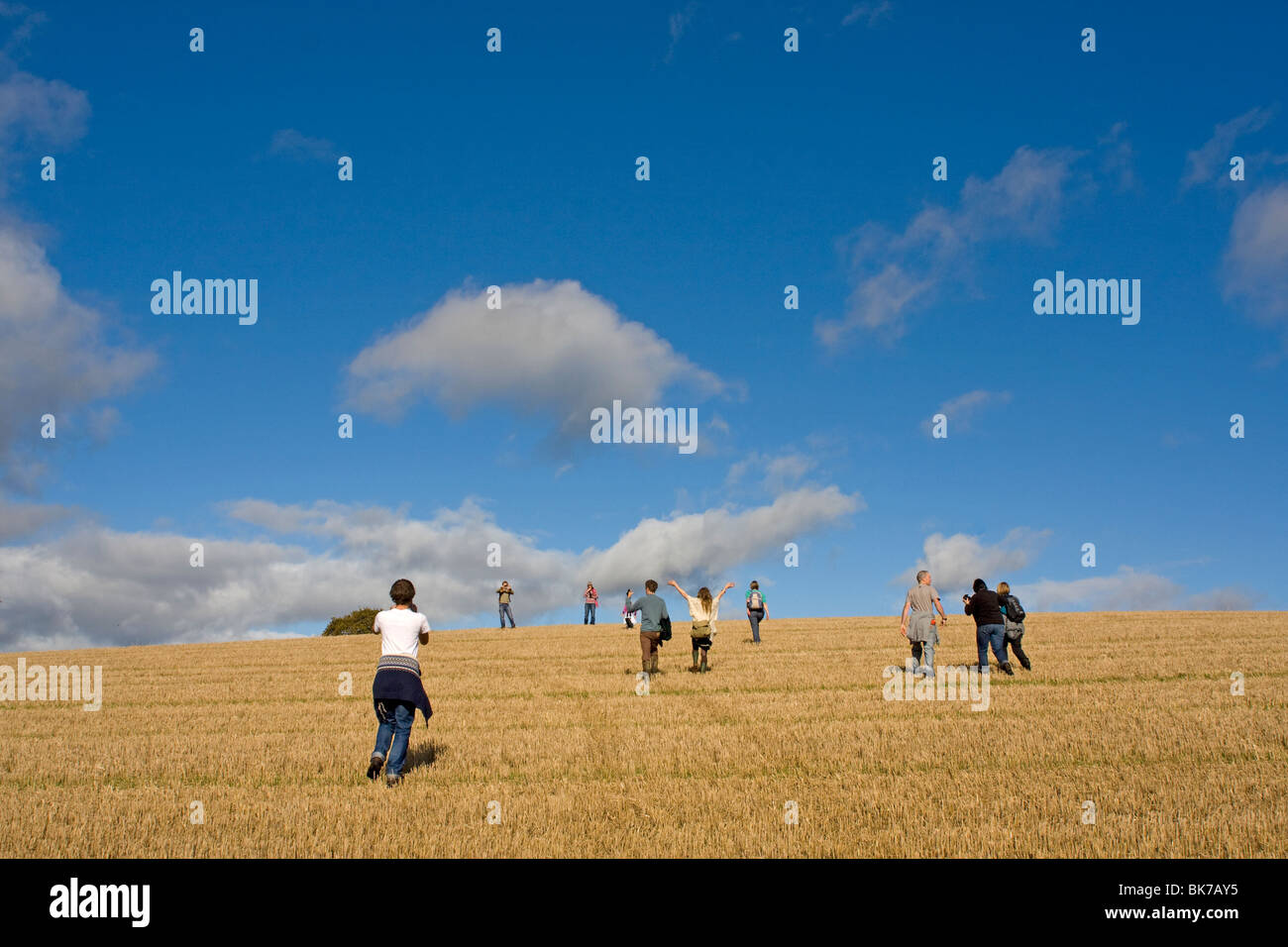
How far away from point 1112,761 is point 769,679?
9728 mm

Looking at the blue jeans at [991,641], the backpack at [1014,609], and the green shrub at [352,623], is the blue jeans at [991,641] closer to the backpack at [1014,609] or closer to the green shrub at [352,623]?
the backpack at [1014,609]

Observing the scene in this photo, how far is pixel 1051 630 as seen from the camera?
33.2 metres

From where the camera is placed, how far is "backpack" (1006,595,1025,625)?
811 inches

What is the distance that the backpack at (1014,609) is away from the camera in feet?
67.6

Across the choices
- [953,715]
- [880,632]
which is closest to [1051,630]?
[880,632]

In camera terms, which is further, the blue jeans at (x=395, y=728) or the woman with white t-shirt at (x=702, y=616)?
the woman with white t-shirt at (x=702, y=616)

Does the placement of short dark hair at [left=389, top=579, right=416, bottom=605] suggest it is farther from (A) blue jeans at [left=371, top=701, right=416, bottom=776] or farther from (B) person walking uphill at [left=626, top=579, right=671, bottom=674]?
(B) person walking uphill at [left=626, top=579, right=671, bottom=674]

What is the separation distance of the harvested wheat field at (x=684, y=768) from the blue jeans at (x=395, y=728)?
316mm

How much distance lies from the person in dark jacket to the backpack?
0.29 metres

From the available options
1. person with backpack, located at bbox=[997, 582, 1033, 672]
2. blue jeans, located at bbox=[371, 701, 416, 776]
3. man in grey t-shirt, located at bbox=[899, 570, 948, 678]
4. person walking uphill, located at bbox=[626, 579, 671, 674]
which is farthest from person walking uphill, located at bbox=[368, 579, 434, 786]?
person with backpack, located at bbox=[997, 582, 1033, 672]

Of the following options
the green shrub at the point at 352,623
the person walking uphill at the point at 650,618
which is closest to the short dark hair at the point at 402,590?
the person walking uphill at the point at 650,618
